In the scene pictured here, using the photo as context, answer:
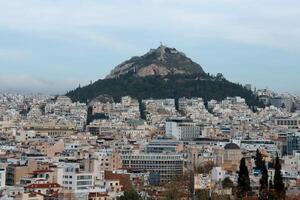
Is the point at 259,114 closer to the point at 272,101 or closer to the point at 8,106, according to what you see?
the point at 272,101

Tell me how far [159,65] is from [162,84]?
12.4ft

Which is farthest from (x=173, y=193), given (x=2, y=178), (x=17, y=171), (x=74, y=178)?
(x=17, y=171)

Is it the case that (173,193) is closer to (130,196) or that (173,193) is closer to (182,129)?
(130,196)

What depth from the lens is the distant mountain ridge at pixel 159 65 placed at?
3499 inches

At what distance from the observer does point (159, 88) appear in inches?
3413

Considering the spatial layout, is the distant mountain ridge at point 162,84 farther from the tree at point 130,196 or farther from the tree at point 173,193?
the tree at point 130,196

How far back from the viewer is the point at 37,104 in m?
87.3

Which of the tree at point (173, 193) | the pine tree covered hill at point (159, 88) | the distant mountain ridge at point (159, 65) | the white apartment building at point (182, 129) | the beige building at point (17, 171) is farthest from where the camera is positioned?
the distant mountain ridge at point (159, 65)

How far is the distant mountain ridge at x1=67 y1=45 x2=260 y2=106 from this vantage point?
280 ft

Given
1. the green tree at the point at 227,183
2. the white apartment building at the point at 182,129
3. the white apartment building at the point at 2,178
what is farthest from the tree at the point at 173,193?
the white apartment building at the point at 182,129

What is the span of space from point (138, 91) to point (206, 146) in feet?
128

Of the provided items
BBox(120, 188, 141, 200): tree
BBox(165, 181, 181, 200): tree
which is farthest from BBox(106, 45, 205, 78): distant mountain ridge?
BBox(120, 188, 141, 200): tree

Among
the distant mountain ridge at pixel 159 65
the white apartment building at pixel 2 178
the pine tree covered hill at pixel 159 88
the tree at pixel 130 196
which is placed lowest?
the tree at pixel 130 196

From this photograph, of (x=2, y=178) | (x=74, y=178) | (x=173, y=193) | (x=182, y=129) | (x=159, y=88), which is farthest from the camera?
(x=159, y=88)
